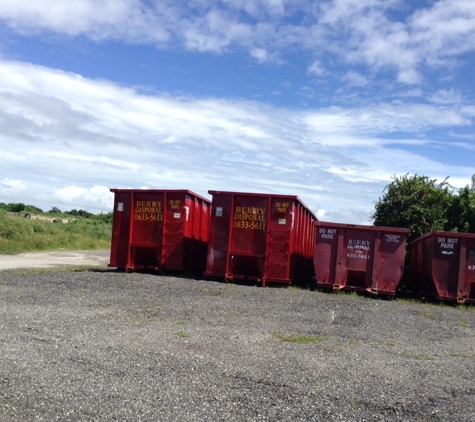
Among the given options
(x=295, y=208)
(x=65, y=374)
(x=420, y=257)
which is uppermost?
(x=295, y=208)

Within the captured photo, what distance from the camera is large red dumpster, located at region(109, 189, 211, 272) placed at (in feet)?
56.6

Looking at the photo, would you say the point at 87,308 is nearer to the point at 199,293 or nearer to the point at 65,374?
the point at 199,293

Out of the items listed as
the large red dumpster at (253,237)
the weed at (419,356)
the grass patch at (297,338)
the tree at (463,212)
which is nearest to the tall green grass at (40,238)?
the large red dumpster at (253,237)

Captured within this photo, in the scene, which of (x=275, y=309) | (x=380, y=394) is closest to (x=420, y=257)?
(x=275, y=309)

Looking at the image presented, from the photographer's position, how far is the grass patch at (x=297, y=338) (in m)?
8.53

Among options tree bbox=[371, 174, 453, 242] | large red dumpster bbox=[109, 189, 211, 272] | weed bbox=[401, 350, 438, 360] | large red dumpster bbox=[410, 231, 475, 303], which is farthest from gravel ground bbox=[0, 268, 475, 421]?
tree bbox=[371, 174, 453, 242]

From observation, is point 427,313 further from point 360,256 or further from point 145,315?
point 145,315

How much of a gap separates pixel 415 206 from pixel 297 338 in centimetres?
1638

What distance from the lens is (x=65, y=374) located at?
605 centimetres

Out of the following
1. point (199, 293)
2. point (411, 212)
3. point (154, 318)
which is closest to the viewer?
point (154, 318)

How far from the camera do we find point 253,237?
16500mm

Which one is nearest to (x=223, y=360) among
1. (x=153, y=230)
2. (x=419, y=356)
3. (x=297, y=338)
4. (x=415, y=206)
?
(x=297, y=338)

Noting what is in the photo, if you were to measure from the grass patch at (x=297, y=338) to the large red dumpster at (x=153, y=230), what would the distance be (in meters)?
8.60

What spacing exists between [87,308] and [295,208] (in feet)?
25.3
